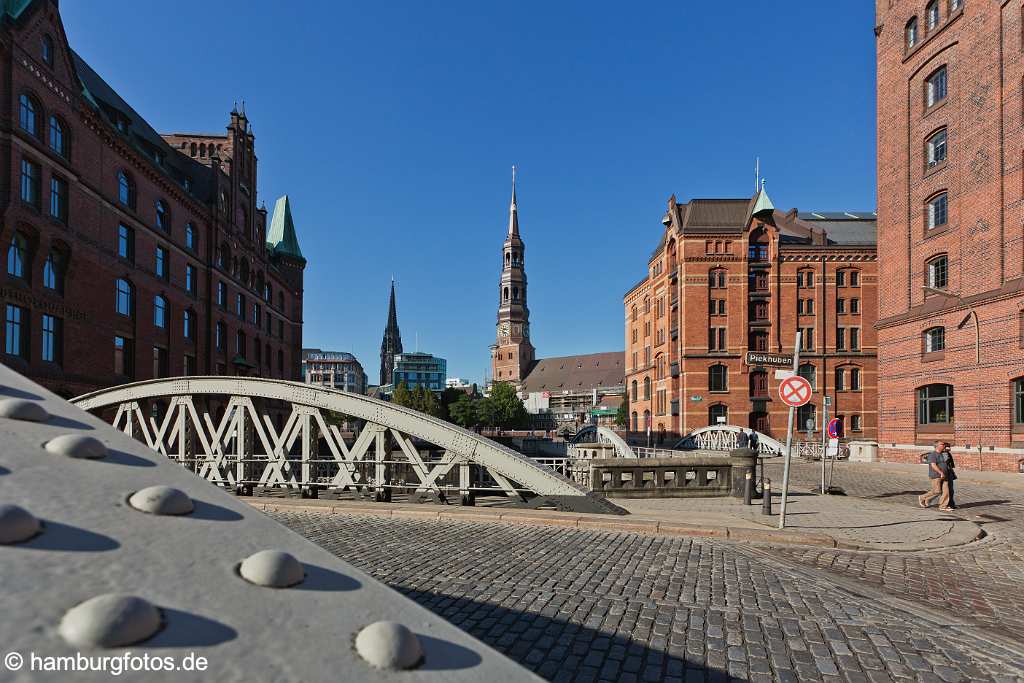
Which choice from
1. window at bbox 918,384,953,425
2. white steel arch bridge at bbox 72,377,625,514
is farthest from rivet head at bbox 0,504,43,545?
window at bbox 918,384,953,425

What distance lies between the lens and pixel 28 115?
2120 cm

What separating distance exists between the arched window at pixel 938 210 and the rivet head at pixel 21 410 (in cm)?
3115

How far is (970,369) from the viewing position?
76.6 feet

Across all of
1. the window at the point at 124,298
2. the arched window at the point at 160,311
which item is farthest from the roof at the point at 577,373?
the window at the point at 124,298

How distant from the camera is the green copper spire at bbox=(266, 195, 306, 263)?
50562 mm

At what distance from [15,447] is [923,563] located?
9860mm

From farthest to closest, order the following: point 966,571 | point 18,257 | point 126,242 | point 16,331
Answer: point 126,242
point 18,257
point 16,331
point 966,571

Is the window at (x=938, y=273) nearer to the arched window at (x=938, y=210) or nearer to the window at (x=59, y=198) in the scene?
the arched window at (x=938, y=210)

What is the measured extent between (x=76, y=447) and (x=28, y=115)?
26517 millimetres

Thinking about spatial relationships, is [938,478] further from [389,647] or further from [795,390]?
[389,647]

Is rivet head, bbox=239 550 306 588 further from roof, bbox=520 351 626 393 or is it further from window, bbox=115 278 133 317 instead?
roof, bbox=520 351 626 393

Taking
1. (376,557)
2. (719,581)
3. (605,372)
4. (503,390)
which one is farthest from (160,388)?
(605,372)

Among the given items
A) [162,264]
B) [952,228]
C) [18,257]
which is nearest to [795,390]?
[952,228]

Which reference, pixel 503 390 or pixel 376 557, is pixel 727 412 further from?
pixel 503 390
